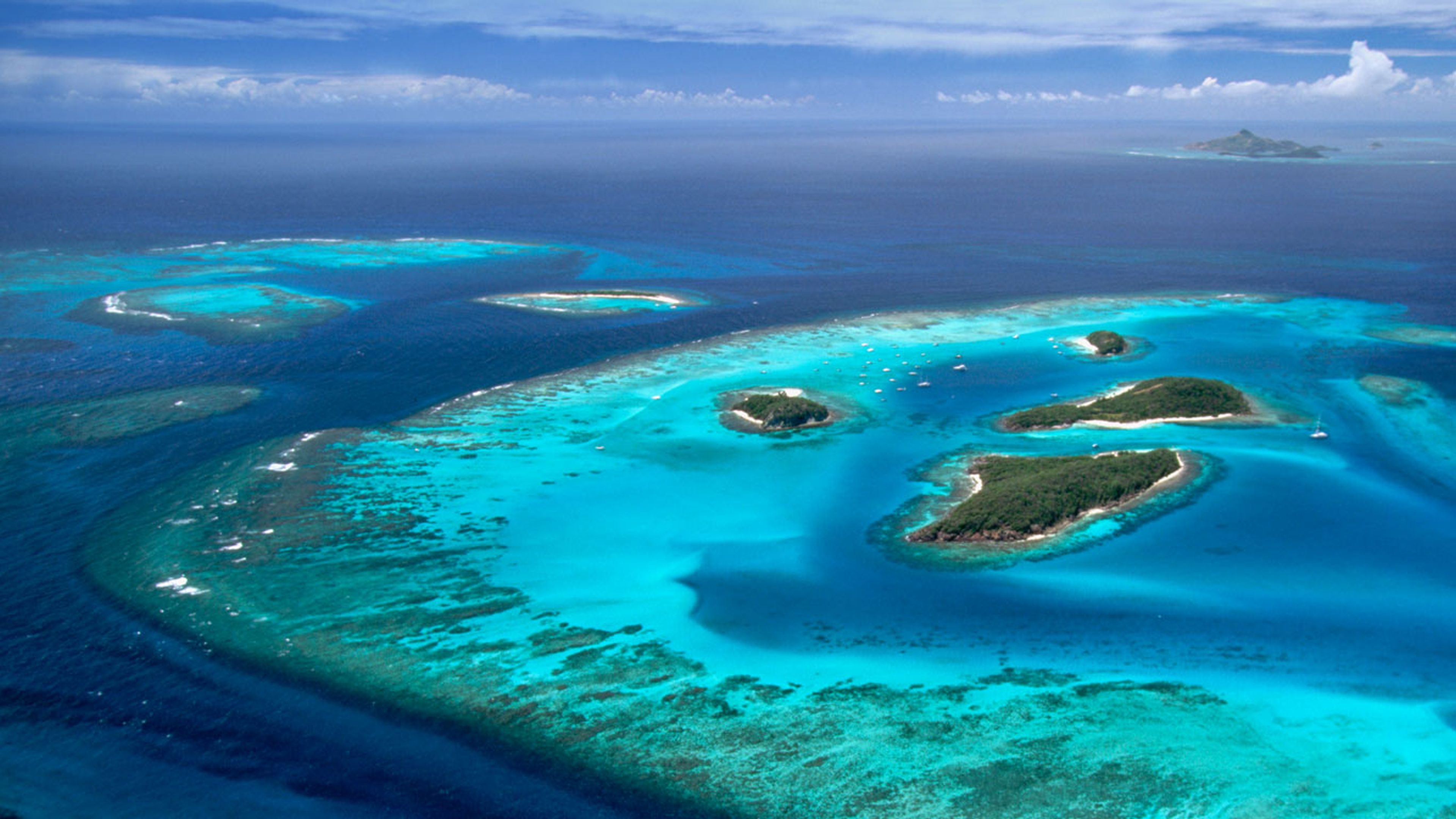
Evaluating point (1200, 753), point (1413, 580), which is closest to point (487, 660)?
point (1200, 753)

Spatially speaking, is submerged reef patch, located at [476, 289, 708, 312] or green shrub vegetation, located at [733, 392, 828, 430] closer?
green shrub vegetation, located at [733, 392, 828, 430]

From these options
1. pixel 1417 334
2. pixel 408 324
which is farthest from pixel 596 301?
pixel 1417 334

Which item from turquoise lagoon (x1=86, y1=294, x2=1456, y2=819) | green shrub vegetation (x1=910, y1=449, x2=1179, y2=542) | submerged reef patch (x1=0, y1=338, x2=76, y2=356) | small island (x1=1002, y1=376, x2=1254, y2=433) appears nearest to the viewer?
turquoise lagoon (x1=86, y1=294, x2=1456, y2=819)

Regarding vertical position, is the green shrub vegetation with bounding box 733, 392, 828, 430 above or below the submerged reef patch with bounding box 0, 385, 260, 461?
above

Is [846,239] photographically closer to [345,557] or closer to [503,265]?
[503,265]

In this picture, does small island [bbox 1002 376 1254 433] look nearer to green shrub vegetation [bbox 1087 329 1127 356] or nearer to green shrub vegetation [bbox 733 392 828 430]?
green shrub vegetation [bbox 733 392 828 430]

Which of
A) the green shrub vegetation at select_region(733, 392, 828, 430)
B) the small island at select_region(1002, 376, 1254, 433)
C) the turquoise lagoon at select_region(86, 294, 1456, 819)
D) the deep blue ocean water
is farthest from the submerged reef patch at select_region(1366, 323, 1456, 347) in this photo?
the green shrub vegetation at select_region(733, 392, 828, 430)
